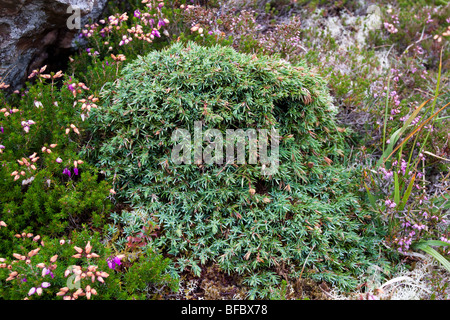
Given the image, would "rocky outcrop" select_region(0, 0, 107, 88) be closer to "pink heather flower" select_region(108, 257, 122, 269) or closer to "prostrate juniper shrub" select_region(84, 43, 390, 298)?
"prostrate juniper shrub" select_region(84, 43, 390, 298)

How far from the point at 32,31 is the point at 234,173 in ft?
9.19

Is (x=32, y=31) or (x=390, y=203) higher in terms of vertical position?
(x=32, y=31)

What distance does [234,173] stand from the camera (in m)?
3.02

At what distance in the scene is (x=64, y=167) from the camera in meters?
3.08

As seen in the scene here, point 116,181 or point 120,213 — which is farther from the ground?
point 116,181

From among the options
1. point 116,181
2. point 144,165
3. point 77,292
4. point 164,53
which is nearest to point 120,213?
point 116,181

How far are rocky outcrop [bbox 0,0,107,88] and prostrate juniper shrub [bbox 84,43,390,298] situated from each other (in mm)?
1321

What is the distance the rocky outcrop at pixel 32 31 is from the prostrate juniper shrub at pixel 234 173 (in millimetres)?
1321

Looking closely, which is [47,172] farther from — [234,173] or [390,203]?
[390,203]

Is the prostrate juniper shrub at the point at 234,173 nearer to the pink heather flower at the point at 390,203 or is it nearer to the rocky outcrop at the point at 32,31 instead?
the pink heather flower at the point at 390,203

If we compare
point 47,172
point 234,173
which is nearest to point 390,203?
point 234,173
